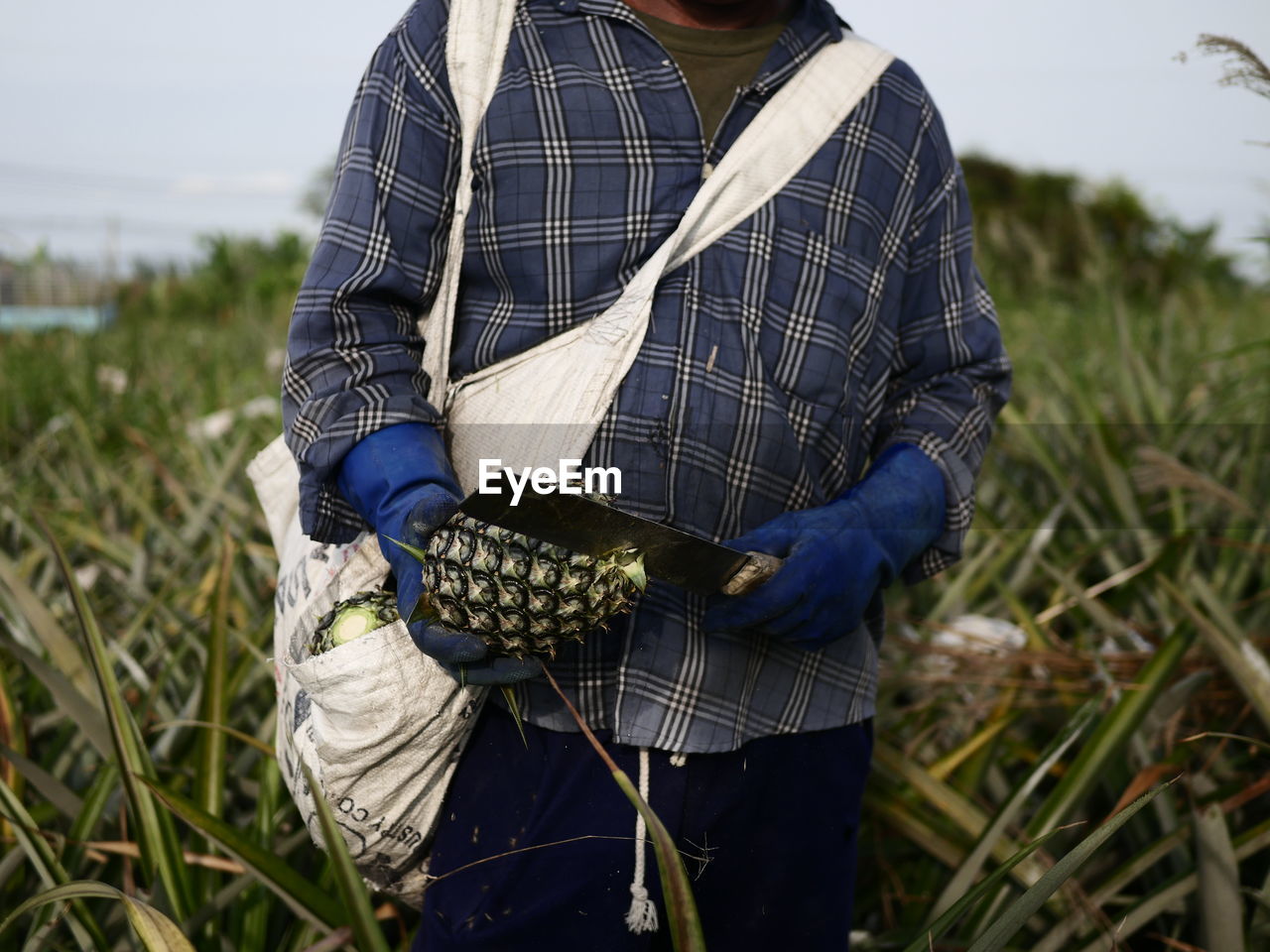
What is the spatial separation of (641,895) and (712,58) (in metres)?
1.12

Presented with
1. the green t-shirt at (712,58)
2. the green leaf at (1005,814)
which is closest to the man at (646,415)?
the green t-shirt at (712,58)

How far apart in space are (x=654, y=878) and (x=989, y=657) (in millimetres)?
1449

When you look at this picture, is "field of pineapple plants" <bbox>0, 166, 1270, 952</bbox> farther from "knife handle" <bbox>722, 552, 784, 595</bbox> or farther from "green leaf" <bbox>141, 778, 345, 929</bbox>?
"knife handle" <bbox>722, 552, 784, 595</bbox>

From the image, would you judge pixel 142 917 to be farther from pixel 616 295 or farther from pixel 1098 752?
pixel 1098 752

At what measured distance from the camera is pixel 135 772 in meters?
1.68

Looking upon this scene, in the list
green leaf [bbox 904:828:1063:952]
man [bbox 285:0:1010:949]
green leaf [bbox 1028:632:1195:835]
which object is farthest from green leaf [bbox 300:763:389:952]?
green leaf [bbox 1028:632:1195:835]

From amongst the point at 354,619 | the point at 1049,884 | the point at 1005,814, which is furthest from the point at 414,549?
the point at 1005,814

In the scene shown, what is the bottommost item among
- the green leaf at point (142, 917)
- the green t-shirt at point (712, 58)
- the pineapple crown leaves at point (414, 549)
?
the green leaf at point (142, 917)

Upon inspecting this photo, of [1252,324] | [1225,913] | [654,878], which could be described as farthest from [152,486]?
[1252,324]

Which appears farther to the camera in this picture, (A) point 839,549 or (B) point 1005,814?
(B) point 1005,814

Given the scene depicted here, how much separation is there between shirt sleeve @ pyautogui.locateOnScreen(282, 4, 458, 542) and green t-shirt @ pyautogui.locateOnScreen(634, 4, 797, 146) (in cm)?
31

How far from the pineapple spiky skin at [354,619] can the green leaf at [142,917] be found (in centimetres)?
35

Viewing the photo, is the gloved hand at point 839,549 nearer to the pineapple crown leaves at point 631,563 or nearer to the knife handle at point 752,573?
the knife handle at point 752,573

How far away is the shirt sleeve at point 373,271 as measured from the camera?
136cm
